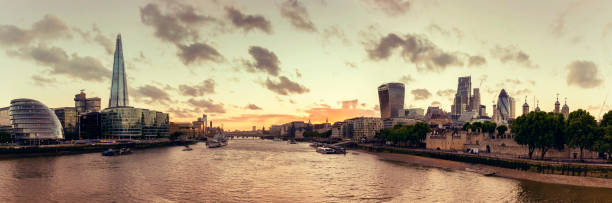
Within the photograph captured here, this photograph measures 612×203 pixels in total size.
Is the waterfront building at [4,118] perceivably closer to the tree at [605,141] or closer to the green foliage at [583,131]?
the green foliage at [583,131]

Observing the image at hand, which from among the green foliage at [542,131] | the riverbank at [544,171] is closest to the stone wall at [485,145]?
the green foliage at [542,131]

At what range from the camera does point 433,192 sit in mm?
48781

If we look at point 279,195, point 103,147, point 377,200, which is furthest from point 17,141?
point 377,200

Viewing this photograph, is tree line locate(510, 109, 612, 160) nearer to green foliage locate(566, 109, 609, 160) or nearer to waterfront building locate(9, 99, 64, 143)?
green foliage locate(566, 109, 609, 160)

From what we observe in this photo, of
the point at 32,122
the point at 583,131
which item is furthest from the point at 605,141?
the point at 32,122

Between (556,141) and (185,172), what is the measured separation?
223 ft

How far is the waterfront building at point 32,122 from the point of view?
448 feet

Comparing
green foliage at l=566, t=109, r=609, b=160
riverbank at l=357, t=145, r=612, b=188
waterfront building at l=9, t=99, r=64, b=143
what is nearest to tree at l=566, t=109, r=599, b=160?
green foliage at l=566, t=109, r=609, b=160

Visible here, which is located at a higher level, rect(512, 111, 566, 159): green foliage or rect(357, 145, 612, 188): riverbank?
rect(512, 111, 566, 159): green foliage

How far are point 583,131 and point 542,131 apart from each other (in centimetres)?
593

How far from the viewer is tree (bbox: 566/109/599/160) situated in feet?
208

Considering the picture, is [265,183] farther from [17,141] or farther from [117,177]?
[17,141]

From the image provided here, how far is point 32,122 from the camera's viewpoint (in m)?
137

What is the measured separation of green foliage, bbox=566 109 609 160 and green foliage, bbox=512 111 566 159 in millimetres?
1766
